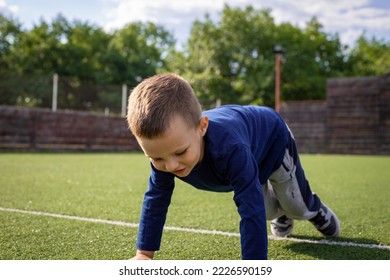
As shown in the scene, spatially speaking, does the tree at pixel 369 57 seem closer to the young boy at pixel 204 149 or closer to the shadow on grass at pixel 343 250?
the shadow on grass at pixel 343 250

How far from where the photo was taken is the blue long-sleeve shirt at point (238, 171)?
5.45 feet

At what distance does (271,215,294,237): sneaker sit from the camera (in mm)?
2682

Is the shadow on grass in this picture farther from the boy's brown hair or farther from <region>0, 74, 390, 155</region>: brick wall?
<region>0, 74, 390, 155</region>: brick wall

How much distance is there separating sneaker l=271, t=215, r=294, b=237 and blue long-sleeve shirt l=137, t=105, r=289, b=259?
51 cm

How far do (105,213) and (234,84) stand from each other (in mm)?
29377

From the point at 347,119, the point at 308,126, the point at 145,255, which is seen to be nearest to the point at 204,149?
the point at 145,255

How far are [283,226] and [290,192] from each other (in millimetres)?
364

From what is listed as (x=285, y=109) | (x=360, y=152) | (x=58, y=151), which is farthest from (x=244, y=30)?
(x=58, y=151)

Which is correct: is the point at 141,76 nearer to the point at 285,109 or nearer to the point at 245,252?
the point at 285,109

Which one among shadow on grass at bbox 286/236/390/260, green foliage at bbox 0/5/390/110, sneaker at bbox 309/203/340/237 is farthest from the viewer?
green foliage at bbox 0/5/390/110

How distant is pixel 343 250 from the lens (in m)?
2.35

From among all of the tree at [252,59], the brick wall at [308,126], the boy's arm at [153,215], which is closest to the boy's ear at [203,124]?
the boy's arm at [153,215]

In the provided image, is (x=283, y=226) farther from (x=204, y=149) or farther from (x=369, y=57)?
(x=369, y=57)

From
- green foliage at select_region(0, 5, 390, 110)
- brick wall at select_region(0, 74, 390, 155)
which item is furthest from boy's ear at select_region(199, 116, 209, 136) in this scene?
green foliage at select_region(0, 5, 390, 110)
